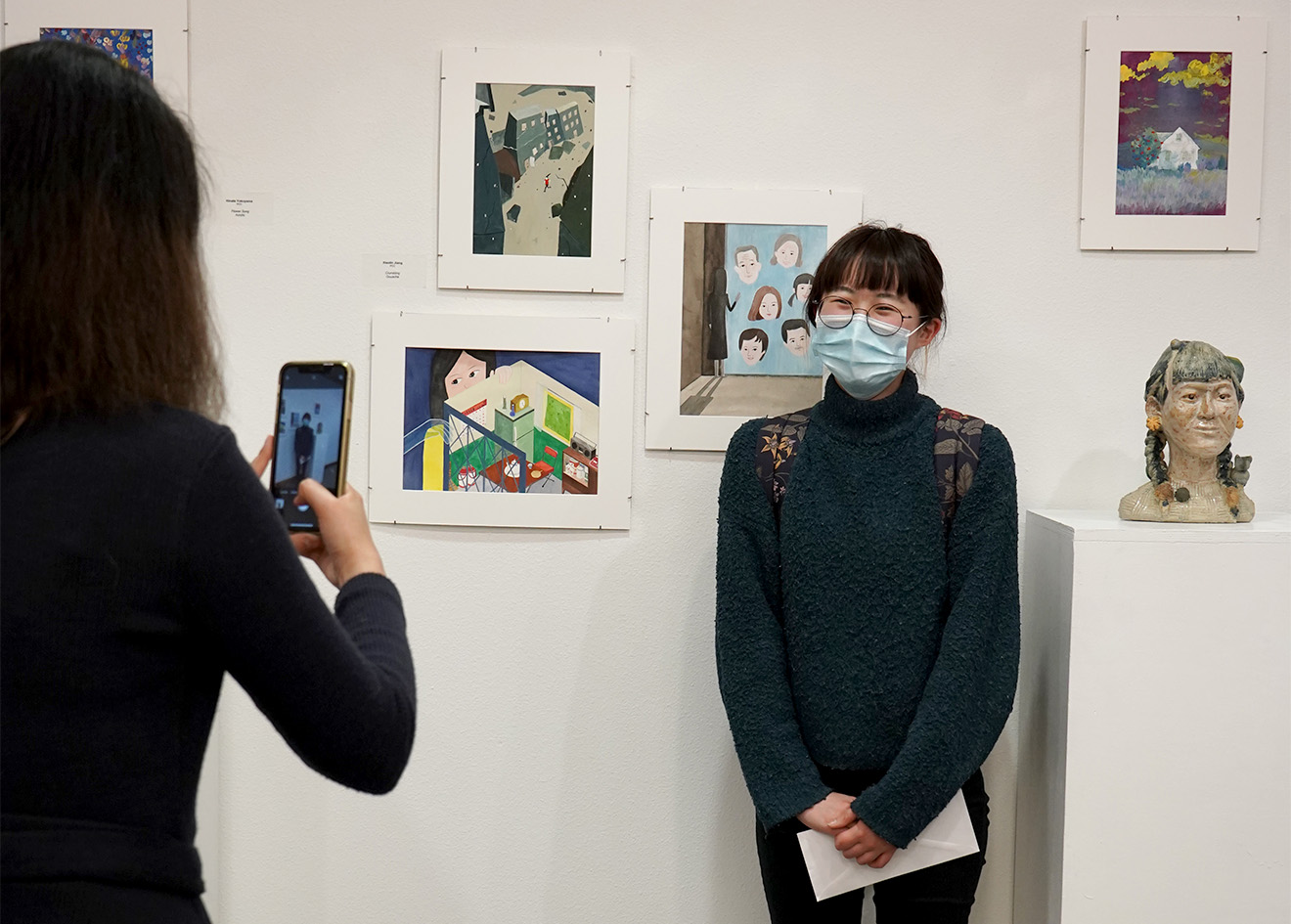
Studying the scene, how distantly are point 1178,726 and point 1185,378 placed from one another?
573mm

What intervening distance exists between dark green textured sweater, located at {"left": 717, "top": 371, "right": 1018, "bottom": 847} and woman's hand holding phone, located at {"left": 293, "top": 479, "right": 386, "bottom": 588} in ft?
3.13

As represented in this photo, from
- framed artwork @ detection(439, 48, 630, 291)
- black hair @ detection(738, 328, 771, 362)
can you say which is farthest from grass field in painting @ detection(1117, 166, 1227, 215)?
framed artwork @ detection(439, 48, 630, 291)

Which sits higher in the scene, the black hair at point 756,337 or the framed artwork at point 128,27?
the framed artwork at point 128,27

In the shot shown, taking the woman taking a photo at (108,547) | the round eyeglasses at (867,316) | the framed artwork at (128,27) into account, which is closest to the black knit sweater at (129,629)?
the woman taking a photo at (108,547)

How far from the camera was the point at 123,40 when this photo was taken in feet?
6.88

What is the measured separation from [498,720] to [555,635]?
20cm

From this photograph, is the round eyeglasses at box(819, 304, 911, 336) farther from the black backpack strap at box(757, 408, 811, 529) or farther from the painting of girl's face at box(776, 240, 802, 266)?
the painting of girl's face at box(776, 240, 802, 266)

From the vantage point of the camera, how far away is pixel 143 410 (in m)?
0.78

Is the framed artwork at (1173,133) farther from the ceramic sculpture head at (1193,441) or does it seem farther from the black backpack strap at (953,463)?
the black backpack strap at (953,463)

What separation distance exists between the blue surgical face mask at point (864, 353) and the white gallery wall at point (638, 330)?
37 cm

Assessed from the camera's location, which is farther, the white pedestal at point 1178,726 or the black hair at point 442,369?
the black hair at point 442,369

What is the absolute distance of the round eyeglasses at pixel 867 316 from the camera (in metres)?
1.76

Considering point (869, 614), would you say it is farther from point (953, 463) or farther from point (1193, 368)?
point (1193, 368)

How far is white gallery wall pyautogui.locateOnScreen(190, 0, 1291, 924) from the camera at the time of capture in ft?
6.80
